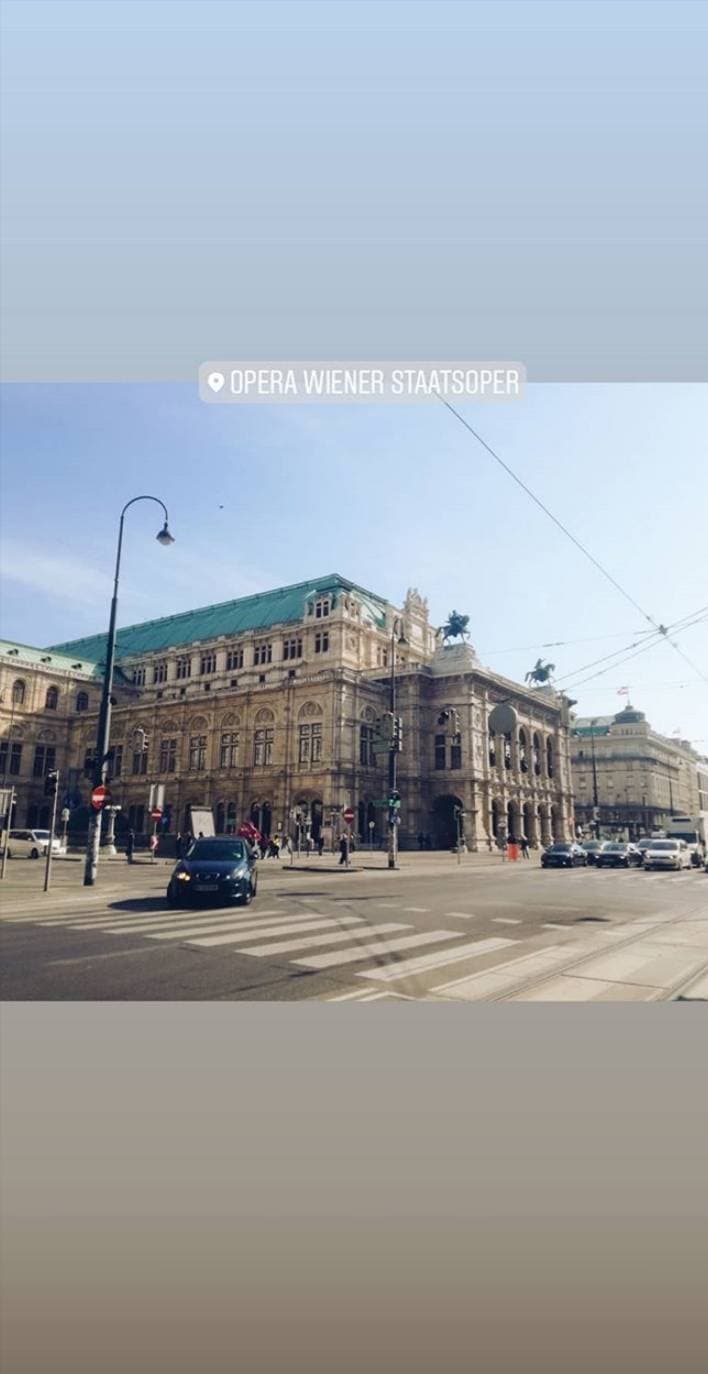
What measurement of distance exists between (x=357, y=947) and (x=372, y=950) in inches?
11.9

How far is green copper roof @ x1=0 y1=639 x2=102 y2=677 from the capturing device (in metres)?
69.7

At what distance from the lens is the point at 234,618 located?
6962 cm

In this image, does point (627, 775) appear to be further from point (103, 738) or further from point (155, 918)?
point (155, 918)

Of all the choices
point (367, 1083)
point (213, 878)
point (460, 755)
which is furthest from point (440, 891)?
point (460, 755)

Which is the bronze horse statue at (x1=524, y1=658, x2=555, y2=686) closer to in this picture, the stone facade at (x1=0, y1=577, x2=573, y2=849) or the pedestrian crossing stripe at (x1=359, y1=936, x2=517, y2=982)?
the stone facade at (x1=0, y1=577, x2=573, y2=849)

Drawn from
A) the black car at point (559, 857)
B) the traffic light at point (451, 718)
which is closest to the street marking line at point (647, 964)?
the black car at point (559, 857)

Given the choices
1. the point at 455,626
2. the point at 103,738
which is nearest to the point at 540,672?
the point at 455,626

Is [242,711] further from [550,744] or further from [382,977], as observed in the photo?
[382,977]

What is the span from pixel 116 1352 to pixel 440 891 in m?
16.9

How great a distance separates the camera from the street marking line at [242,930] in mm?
10812

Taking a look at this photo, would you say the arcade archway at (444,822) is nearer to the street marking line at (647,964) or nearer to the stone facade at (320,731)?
the stone facade at (320,731)

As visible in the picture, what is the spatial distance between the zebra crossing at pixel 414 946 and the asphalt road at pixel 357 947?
0.08ft

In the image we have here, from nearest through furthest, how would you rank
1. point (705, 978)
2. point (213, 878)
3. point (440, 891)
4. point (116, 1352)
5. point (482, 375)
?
1. point (116, 1352)
2. point (482, 375)
3. point (705, 978)
4. point (213, 878)
5. point (440, 891)

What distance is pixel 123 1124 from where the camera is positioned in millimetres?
4684
